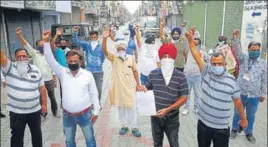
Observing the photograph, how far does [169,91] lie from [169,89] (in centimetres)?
3

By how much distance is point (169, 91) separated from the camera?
11.9ft

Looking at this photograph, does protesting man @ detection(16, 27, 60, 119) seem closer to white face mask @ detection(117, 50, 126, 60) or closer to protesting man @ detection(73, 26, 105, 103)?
protesting man @ detection(73, 26, 105, 103)

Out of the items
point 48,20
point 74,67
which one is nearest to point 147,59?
point 74,67

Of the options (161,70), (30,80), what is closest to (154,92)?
(161,70)

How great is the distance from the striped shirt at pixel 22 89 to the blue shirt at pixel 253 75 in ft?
11.3

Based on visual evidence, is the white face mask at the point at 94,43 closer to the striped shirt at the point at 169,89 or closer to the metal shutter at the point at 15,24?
the striped shirt at the point at 169,89

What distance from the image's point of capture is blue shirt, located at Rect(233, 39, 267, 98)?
4.93 meters

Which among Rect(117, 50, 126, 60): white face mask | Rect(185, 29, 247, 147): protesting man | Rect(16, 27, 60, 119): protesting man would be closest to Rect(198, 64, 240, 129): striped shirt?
Rect(185, 29, 247, 147): protesting man

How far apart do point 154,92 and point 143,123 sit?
2.71 meters

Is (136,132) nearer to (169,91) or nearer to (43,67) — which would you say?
(169,91)

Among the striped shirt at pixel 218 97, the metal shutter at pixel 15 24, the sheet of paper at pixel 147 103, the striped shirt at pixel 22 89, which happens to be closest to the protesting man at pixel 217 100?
the striped shirt at pixel 218 97

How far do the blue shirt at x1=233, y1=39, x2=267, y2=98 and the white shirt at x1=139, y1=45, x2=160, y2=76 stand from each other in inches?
73.6

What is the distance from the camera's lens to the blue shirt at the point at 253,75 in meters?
4.93

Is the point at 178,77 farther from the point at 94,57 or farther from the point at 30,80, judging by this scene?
the point at 94,57
